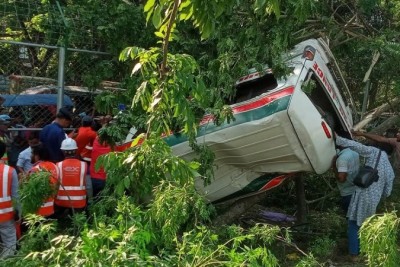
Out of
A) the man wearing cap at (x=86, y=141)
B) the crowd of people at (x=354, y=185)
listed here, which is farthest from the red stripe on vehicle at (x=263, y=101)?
the man wearing cap at (x=86, y=141)

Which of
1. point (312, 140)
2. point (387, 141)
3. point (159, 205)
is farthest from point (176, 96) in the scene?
point (387, 141)

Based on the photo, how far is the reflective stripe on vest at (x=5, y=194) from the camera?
18.1ft

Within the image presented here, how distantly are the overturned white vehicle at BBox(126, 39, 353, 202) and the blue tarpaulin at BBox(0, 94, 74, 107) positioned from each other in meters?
2.78

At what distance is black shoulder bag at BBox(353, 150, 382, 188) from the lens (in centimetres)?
707

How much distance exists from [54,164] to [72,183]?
0.96 ft

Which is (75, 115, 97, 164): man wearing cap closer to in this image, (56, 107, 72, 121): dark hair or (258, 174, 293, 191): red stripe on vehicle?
(56, 107, 72, 121): dark hair

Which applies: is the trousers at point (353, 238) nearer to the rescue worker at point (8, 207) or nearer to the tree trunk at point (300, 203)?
the tree trunk at point (300, 203)

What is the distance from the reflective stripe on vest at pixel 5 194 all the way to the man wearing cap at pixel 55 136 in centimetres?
148

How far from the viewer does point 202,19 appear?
3.50 metres

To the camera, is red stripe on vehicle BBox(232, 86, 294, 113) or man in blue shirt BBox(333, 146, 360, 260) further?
man in blue shirt BBox(333, 146, 360, 260)

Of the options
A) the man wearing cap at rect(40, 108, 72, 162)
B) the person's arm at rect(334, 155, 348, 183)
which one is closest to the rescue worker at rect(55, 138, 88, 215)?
the man wearing cap at rect(40, 108, 72, 162)

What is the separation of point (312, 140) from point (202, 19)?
305 cm

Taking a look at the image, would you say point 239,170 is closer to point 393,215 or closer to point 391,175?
point 391,175

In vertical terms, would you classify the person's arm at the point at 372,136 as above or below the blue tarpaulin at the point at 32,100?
below
